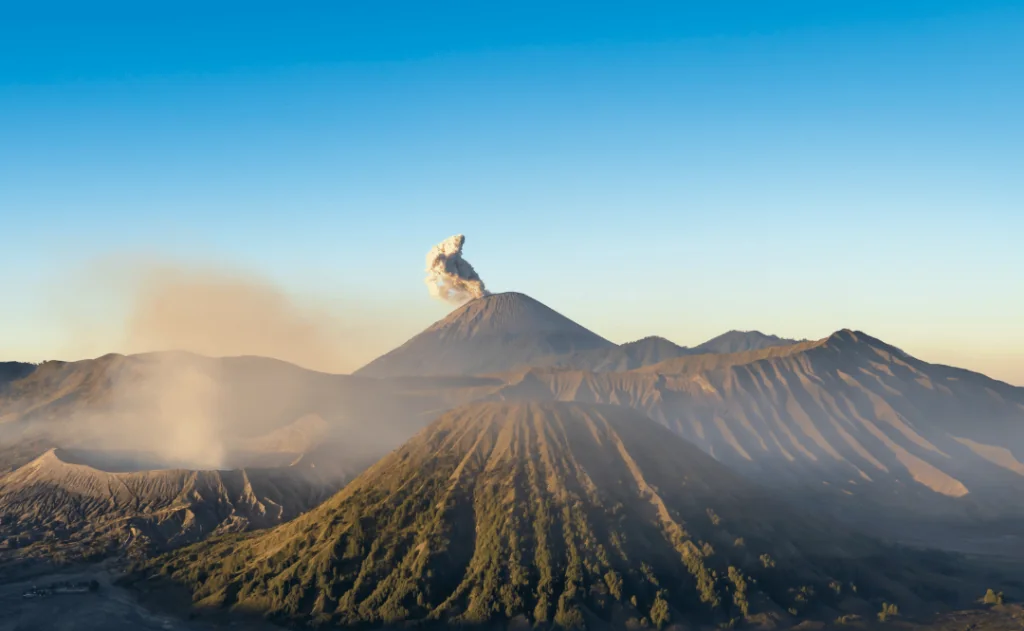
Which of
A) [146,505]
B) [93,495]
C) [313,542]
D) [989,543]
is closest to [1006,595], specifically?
[989,543]

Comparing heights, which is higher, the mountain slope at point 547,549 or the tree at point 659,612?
the mountain slope at point 547,549

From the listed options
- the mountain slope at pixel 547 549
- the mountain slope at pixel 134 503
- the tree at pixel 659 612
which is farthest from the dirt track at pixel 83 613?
the tree at pixel 659 612

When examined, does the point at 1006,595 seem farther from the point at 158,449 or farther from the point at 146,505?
the point at 158,449

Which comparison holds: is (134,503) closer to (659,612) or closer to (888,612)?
(659,612)

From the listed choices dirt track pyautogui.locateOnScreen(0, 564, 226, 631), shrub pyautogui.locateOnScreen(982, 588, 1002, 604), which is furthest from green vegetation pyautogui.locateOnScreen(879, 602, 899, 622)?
dirt track pyautogui.locateOnScreen(0, 564, 226, 631)

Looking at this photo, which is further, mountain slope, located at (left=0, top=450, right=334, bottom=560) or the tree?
mountain slope, located at (left=0, top=450, right=334, bottom=560)

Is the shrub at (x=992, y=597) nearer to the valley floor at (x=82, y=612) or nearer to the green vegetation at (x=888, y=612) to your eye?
the green vegetation at (x=888, y=612)

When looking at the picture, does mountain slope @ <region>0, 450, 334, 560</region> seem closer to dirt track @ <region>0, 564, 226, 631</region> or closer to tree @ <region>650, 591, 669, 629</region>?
dirt track @ <region>0, 564, 226, 631</region>

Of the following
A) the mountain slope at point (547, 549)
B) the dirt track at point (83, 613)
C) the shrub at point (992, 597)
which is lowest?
the dirt track at point (83, 613)
